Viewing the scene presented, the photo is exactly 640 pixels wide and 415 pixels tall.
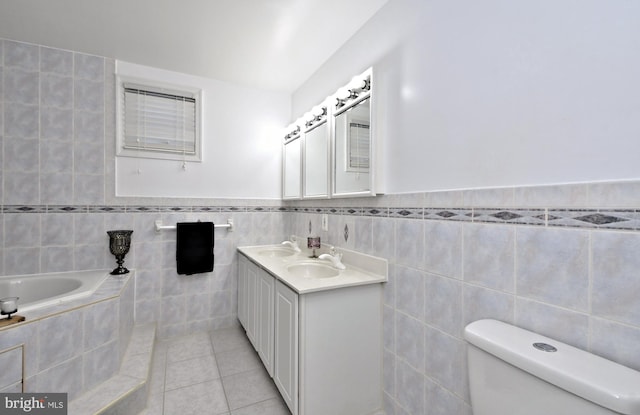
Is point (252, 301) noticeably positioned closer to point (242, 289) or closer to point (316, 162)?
point (242, 289)

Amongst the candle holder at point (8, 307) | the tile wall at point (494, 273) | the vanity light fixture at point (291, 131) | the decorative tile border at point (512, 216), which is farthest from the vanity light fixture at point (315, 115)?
the candle holder at point (8, 307)

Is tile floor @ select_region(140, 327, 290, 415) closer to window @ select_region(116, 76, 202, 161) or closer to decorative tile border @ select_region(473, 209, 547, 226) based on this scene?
decorative tile border @ select_region(473, 209, 547, 226)

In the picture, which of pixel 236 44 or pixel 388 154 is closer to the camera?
pixel 388 154

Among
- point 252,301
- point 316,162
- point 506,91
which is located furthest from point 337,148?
point 252,301

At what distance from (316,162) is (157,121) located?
5.12 feet

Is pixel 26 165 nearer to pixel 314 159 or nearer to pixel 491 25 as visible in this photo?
pixel 314 159

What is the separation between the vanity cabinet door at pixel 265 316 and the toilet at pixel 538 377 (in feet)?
3.97

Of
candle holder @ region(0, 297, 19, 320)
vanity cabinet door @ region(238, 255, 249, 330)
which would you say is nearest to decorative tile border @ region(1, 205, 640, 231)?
vanity cabinet door @ region(238, 255, 249, 330)

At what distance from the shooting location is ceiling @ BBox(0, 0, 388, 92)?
1770mm

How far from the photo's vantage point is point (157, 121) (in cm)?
262

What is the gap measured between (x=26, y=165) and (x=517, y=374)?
A: 10.9 feet

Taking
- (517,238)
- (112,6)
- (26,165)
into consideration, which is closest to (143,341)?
(26,165)

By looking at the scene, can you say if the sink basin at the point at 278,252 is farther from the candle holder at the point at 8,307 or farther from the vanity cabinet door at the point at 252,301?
the candle holder at the point at 8,307

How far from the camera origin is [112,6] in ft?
5.88
